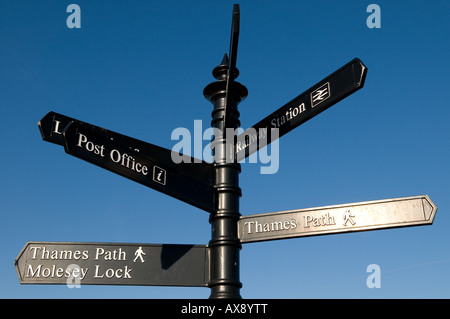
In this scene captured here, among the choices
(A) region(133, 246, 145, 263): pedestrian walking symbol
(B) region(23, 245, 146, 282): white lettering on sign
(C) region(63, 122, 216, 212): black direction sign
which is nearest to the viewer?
(C) region(63, 122, 216, 212): black direction sign

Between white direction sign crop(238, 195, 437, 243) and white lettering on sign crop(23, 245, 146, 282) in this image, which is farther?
white lettering on sign crop(23, 245, 146, 282)

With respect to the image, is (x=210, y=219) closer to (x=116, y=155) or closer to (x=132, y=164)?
(x=132, y=164)

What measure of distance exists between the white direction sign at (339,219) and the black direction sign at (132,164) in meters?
0.47

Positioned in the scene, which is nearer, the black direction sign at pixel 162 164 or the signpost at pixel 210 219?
the black direction sign at pixel 162 164

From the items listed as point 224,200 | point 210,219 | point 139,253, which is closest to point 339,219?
point 224,200

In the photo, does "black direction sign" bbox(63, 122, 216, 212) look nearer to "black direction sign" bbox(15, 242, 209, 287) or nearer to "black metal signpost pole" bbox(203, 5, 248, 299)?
"black metal signpost pole" bbox(203, 5, 248, 299)

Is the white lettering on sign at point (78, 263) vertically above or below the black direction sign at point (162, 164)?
below

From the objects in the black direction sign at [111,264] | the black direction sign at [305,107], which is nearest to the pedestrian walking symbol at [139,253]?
the black direction sign at [111,264]

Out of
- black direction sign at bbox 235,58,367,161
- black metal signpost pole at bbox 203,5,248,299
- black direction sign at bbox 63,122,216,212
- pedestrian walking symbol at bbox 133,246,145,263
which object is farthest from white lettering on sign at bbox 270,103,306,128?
pedestrian walking symbol at bbox 133,246,145,263

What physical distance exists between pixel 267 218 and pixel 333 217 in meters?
0.58

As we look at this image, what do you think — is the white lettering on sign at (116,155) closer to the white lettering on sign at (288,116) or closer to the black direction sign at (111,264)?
the black direction sign at (111,264)

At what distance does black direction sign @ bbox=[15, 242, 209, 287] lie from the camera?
3.51 metres

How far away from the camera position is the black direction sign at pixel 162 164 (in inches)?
126

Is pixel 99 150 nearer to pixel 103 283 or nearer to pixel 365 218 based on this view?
pixel 103 283
